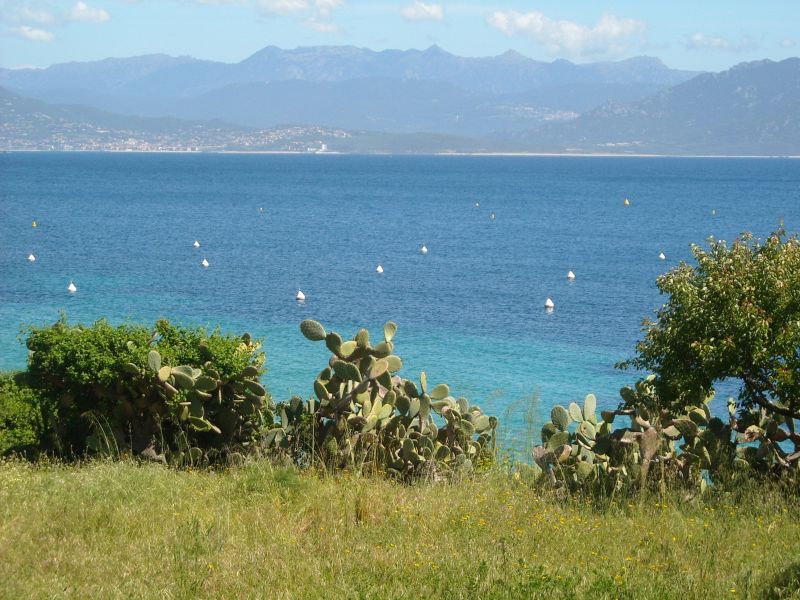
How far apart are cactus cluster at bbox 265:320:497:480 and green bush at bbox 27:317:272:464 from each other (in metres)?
0.66

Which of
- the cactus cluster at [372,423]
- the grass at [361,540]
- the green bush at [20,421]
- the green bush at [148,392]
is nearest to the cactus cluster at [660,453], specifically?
→ the grass at [361,540]

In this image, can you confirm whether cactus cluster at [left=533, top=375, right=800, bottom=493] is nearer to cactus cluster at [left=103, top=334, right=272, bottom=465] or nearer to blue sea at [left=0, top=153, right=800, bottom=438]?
cactus cluster at [left=103, top=334, right=272, bottom=465]

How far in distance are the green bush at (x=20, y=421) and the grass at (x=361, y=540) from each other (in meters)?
1.57

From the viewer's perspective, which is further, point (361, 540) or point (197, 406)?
point (197, 406)

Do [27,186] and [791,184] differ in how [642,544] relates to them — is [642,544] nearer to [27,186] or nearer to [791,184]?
[27,186]

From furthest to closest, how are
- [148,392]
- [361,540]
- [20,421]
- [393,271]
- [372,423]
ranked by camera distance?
[393,271] → [20,421] → [148,392] → [372,423] → [361,540]

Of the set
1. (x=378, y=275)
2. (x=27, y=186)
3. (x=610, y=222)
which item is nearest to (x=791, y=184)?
(x=610, y=222)

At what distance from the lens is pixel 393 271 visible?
4816cm

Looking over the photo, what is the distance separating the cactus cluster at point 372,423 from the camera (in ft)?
38.5

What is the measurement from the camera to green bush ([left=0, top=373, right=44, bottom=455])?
12.2 m

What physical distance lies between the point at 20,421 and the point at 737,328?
29.2 ft

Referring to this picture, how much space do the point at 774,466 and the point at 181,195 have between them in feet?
348

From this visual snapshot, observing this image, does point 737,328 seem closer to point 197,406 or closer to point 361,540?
point 361,540

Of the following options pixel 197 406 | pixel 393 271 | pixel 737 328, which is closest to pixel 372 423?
pixel 197 406
